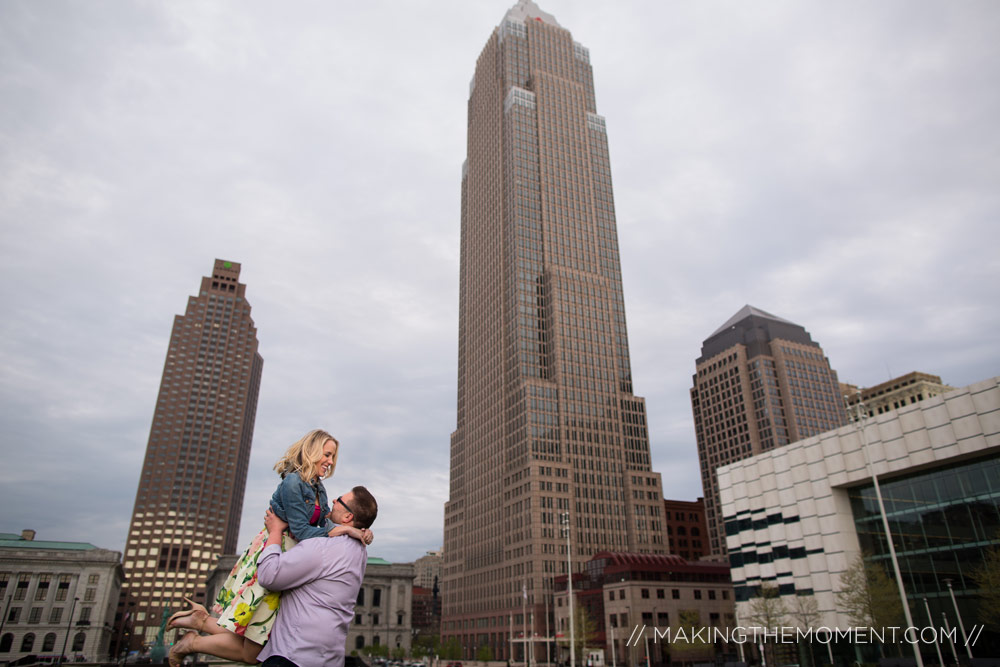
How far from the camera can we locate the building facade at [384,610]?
430ft

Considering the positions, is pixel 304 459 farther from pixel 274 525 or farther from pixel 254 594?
pixel 254 594

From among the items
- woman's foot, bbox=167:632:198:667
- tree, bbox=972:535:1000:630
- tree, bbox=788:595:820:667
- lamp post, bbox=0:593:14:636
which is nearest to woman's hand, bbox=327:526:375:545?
woman's foot, bbox=167:632:198:667

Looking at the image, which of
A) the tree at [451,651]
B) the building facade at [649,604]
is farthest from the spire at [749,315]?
the tree at [451,651]

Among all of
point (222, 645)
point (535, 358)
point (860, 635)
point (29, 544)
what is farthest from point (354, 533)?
point (29, 544)

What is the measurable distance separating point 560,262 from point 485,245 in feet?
81.8

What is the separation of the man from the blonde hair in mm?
498

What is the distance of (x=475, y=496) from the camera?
143750mm

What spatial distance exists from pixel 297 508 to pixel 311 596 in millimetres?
776

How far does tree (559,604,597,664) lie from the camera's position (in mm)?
78250

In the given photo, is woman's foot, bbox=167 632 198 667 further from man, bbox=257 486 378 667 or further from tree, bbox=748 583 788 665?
tree, bbox=748 583 788 665

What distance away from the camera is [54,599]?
10038cm

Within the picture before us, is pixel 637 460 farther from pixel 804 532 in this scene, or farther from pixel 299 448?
pixel 299 448

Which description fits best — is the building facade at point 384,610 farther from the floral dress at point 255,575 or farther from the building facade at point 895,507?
the floral dress at point 255,575

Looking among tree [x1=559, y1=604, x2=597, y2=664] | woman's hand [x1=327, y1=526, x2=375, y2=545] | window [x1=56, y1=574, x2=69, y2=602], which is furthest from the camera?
window [x1=56, y1=574, x2=69, y2=602]
